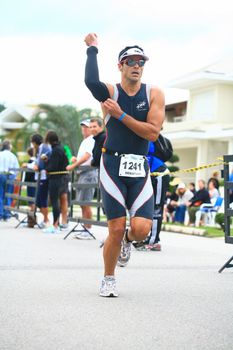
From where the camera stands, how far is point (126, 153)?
6988 mm

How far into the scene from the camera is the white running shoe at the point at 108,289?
6.94m

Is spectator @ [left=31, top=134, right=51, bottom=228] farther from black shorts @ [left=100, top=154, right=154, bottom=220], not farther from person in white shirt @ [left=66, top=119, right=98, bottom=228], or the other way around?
black shorts @ [left=100, top=154, right=154, bottom=220]

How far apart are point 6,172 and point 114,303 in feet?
44.7

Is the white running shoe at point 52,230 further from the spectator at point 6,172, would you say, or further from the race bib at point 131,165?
the race bib at point 131,165

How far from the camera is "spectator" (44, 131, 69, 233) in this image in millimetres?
15345

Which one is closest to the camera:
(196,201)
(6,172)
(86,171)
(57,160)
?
(86,171)

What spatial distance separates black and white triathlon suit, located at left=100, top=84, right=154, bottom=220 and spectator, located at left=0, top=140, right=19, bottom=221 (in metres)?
12.9

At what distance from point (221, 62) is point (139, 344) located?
44154 millimetres

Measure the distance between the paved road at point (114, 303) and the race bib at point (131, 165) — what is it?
1124mm

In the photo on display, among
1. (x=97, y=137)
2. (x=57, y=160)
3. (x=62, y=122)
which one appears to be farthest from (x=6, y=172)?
(x=62, y=122)

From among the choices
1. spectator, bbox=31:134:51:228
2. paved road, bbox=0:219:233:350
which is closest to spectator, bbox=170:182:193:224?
spectator, bbox=31:134:51:228

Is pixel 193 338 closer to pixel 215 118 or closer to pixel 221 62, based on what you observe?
pixel 215 118

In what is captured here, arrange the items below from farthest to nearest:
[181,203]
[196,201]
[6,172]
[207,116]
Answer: [207,116]
[181,203]
[196,201]
[6,172]

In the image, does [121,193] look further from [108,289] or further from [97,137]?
[97,137]
